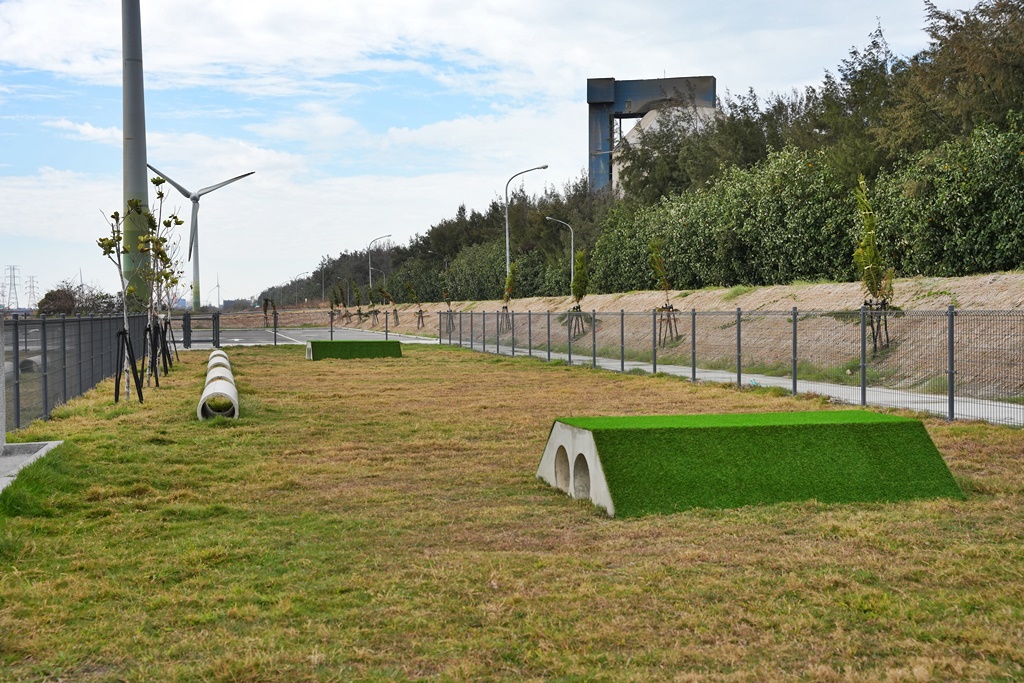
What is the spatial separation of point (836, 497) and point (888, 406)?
8.35 m

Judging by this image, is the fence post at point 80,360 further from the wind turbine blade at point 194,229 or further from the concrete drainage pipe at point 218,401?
the wind turbine blade at point 194,229

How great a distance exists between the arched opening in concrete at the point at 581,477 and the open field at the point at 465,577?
0.47m

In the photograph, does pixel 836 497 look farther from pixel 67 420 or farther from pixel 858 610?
pixel 67 420

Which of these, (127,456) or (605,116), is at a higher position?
(605,116)

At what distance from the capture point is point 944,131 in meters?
32.7

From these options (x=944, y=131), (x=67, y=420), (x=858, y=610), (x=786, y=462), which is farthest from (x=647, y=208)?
(x=858, y=610)

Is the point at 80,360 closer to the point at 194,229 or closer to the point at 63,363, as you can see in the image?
the point at 63,363

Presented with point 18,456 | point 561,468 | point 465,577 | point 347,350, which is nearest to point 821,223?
point 347,350

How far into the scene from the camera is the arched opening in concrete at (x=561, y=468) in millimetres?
9703

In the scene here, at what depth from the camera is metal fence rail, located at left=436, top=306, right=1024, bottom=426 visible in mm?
16528

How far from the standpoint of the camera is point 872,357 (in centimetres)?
2061

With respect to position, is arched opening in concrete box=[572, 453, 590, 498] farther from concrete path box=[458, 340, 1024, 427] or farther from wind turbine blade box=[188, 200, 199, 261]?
wind turbine blade box=[188, 200, 199, 261]

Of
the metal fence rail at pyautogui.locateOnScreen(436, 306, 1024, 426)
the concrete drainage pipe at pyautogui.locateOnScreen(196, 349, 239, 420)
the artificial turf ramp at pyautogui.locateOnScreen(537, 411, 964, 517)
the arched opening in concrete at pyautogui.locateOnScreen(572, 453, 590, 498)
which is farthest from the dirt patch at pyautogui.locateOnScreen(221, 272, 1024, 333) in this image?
the concrete drainage pipe at pyautogui.locateOnScreen(196, 349, 239, 420)

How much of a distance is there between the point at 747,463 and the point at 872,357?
12.9 metres
